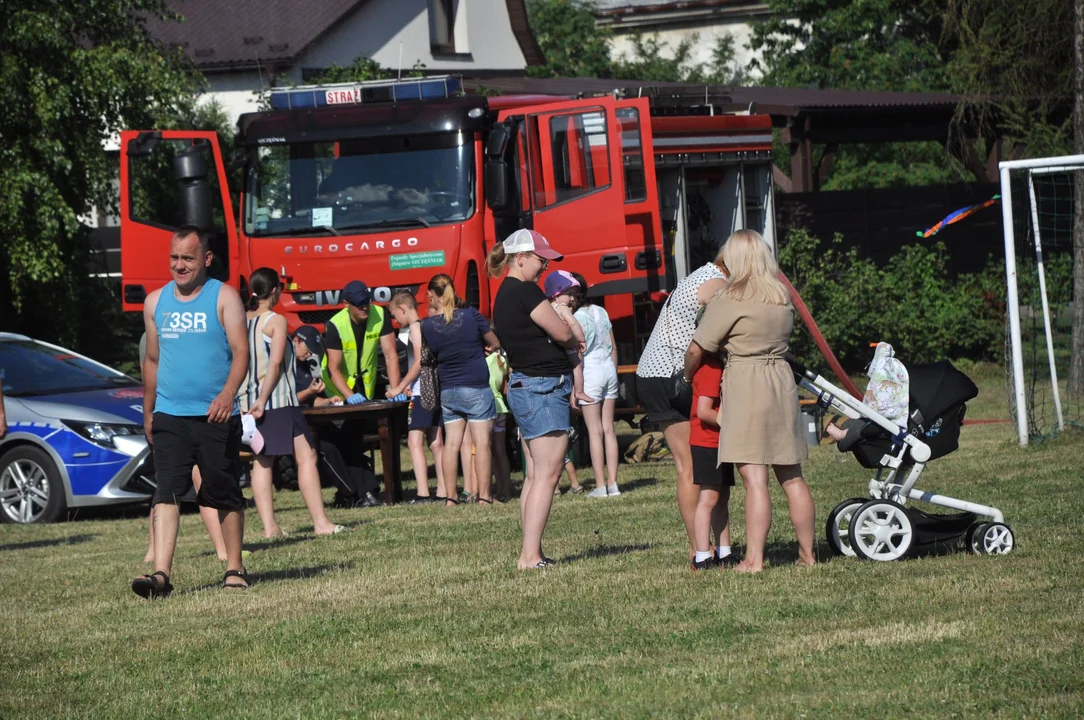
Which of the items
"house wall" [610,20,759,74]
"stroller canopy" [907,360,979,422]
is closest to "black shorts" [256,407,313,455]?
"stroller canopy" [907,360,979,422]

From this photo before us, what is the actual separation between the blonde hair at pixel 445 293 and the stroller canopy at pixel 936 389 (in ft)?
16.5

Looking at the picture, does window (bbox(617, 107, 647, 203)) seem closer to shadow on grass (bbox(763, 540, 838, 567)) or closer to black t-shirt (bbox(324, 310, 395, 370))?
black t-shirt (bbox(324, 310, 395, 370))

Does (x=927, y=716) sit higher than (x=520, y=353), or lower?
lower

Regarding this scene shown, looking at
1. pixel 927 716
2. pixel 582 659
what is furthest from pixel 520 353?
pixel 927 716

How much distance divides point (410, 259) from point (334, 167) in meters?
1.28

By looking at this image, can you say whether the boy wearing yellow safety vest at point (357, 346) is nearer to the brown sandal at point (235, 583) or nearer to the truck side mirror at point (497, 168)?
the truck side mirror at point (497, 168)

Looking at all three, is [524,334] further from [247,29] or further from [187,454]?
[247,29]

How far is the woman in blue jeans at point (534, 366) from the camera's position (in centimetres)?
852

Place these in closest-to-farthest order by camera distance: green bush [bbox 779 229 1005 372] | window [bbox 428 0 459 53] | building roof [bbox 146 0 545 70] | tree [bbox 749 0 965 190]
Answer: green bush [bbox 779 229 1005 372] < building roof [bbox 146 0 545 70] < tree [bbox 749 0 965 190] < window [bbox 428 0 459 53]

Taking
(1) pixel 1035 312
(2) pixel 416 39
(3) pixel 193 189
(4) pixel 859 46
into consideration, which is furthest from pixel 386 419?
(4) pixel 859 46

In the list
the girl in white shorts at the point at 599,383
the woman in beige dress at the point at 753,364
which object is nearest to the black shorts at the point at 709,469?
the woman in beige dress at the point at 753,364

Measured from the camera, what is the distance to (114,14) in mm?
19562

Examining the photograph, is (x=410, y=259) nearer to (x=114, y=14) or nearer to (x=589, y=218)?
(x=589, y=218)

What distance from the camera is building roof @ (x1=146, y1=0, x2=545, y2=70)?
3138cm
